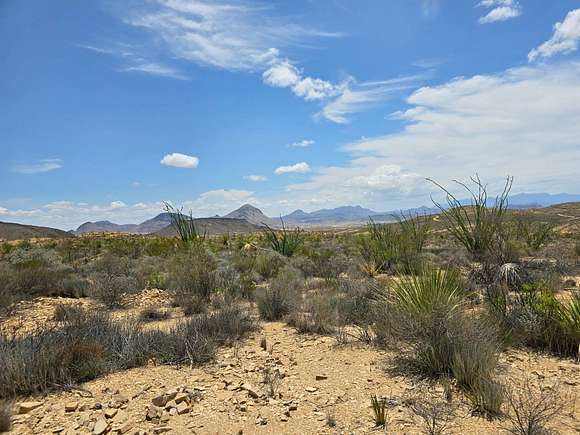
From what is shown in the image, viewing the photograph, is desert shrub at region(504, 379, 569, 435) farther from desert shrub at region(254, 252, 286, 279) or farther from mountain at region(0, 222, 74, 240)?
mountain at region(0, 222, 74, 240)

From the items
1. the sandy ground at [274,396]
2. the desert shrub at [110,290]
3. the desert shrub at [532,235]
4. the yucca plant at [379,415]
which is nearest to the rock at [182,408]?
the sandy ground at [274,396]

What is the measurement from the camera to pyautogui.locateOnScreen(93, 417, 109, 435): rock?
4.11m

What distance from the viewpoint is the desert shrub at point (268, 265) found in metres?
13.9

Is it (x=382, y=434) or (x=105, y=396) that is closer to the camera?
(x=382, y=434)

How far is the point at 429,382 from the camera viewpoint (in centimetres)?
510

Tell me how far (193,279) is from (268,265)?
14.8 ft

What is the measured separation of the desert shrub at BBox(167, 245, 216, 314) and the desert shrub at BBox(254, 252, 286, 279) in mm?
3113

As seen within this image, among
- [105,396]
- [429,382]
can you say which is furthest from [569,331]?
[105,396]

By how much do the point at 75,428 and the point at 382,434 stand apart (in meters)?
3.18

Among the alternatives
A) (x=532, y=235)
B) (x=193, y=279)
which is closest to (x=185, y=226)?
(x=193, y=279)

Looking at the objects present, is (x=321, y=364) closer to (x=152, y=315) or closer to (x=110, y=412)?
(x=110, y=412)

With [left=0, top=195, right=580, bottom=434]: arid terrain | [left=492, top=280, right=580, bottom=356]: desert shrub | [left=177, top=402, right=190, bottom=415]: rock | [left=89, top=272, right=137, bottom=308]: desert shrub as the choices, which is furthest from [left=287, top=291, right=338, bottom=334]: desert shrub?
[left=89, top=272, right=137, bottom=308]: desert shrub

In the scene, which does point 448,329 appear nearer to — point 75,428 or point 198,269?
point 75,428

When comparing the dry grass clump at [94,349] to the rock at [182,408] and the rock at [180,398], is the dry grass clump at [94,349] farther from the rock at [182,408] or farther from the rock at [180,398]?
the rock at [182,408]
